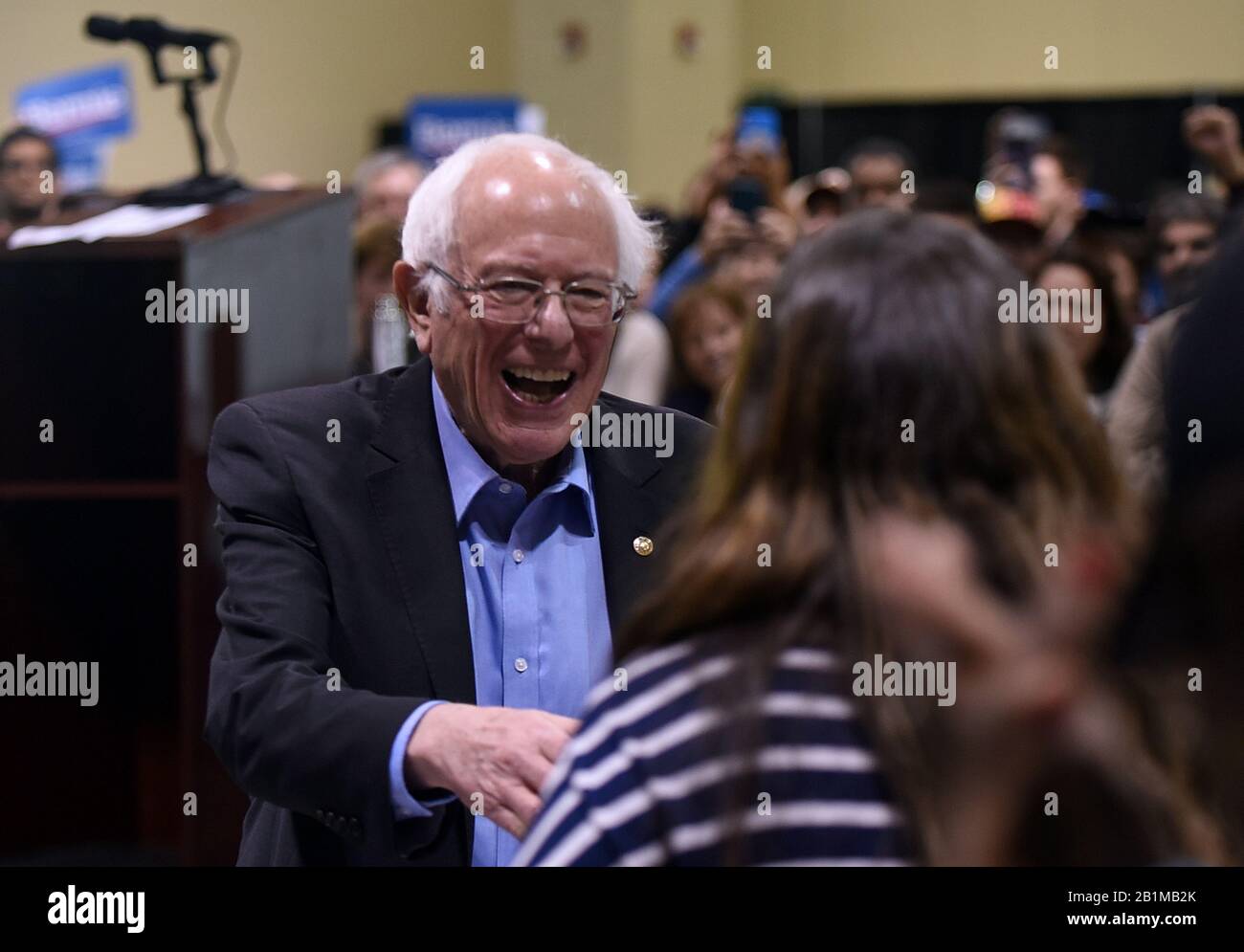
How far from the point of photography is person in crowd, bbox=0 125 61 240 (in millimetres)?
3561

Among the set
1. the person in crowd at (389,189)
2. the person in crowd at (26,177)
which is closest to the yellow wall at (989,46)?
the person in crowd at (389,189)

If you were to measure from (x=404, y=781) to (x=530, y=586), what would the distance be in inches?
Result: 11.7

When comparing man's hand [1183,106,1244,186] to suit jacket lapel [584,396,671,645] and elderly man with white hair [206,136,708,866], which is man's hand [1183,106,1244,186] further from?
suit jacket lapel [584,396,671,645]

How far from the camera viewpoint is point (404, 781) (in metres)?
1.26

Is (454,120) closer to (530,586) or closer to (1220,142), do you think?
(1220,142)

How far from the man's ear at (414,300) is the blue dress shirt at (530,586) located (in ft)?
0.55

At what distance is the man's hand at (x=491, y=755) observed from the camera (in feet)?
3.85

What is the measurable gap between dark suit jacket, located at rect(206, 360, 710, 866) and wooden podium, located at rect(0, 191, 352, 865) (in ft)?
2.80

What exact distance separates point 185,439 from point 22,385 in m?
0.27

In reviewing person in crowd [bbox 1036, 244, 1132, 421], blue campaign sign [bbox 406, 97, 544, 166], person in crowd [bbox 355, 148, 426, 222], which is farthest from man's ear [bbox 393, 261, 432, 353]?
blue campaign sign [bbox 406, 97, 544, 166]

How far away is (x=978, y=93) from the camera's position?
364 inches
